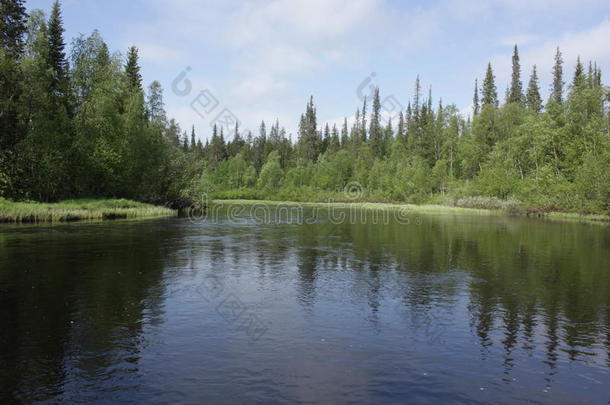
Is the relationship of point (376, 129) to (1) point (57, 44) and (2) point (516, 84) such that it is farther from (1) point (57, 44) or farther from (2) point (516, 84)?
(1) point (57, 44)

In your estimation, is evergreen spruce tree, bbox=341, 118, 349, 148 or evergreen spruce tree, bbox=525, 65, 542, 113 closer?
evergreen spruce tree, bbox=525, 65, 542, 113

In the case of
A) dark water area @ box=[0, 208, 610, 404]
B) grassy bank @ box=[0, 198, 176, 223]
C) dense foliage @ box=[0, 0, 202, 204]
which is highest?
dense foliage @ box=[0, 0, 202, 204]

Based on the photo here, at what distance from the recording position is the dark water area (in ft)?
29.6

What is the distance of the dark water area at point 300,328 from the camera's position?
9.01 metres

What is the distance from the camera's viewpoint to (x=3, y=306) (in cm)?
1428

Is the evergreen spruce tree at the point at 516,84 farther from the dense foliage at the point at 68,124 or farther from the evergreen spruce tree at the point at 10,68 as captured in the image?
the evergreen spruce tree at the point at 10,68

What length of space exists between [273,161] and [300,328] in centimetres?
13318

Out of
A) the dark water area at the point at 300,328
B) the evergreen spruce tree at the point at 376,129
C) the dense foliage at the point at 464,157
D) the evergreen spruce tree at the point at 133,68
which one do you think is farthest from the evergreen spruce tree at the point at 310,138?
the dark water area at the point at 300,328

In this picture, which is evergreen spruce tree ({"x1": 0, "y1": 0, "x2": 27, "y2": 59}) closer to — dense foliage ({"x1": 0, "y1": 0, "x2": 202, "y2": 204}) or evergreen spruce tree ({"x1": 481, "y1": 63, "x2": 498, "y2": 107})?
dense foliage ({"x1": 0, "y1": 0, "x2": 202, "y2": 204})

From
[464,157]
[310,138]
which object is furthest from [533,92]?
[310,138]

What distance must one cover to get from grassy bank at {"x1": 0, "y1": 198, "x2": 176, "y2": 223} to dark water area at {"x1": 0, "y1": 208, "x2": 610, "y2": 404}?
63.1 feet

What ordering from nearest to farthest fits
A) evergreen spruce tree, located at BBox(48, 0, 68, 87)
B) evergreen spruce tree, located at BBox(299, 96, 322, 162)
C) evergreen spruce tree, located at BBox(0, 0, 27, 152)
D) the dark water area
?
the dark water area → evergreen spruce tree, located at BBox(0, 0, 27, 152) → evergreen spruce tree, located at BBox(48, 0, 68, 87) → evergreen spruce tree, located at BBox(299, 96, 322, 162)

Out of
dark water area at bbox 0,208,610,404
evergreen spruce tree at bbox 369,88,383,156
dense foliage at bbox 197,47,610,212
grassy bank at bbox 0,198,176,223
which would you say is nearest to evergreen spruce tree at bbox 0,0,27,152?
grassy bank at bbox 0,198,176,223

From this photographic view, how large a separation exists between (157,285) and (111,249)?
10612mm
